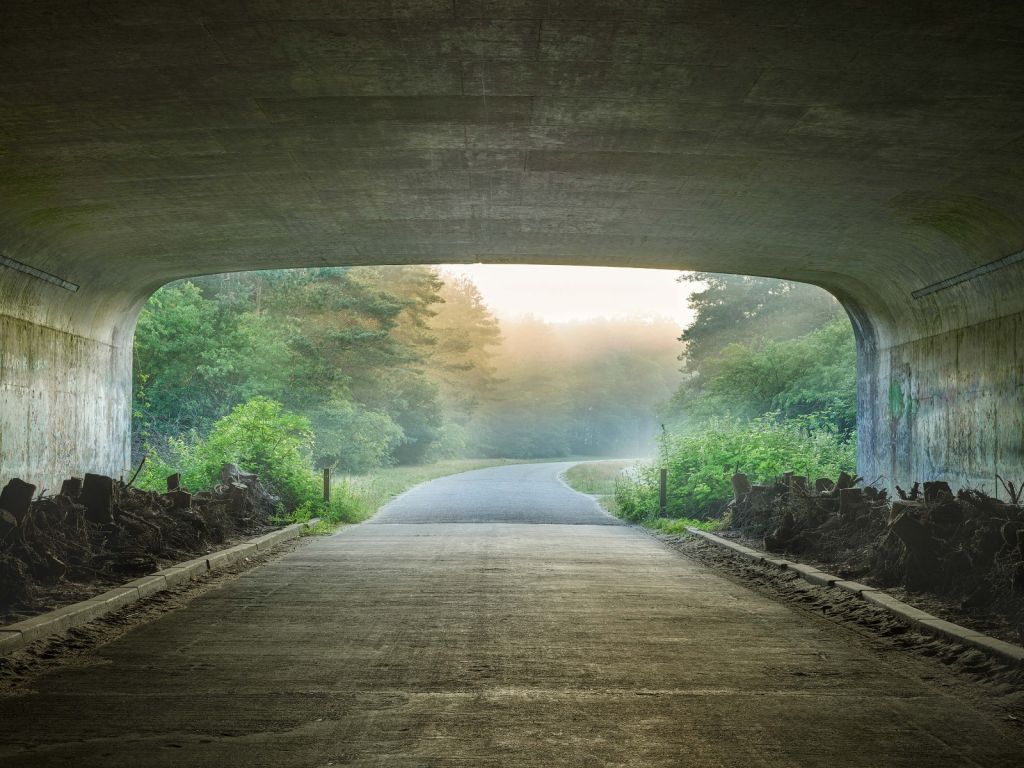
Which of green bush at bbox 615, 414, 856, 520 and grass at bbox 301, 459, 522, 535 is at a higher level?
green bush at bbox 615, 414, 856, 520

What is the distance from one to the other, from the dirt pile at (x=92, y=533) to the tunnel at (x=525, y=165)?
9.05 feet

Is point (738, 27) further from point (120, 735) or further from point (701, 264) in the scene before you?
point (701, 264)

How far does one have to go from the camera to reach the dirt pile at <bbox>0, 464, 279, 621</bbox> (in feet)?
31.6

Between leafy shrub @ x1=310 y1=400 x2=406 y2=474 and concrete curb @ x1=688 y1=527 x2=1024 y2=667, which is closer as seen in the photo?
concrete curb @ x1=688 y1=527 x2=1024 y2=667

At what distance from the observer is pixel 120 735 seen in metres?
5.08

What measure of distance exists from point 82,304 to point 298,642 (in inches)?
469

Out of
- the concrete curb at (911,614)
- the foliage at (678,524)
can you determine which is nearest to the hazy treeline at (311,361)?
the foliage at (678,524)

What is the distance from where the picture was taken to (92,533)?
37.7 feet

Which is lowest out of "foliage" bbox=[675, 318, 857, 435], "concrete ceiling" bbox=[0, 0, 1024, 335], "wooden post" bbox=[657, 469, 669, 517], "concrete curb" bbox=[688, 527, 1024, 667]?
"concrete curb" bbox=[688, 527, 1024, 667]

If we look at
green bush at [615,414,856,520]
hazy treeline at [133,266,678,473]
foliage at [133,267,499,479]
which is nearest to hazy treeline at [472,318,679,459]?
hazy treeline at [133,266,678,473]

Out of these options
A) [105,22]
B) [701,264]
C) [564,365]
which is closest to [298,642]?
[105,22]

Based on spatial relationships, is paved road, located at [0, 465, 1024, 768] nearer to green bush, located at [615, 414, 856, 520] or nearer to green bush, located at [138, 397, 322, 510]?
green bush, located at [615, 414, 856, 520]

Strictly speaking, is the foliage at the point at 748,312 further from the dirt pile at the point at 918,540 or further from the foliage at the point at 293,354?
the dirt pile at the point at 918,540

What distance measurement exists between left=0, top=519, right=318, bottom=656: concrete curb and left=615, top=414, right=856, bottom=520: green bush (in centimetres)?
927
